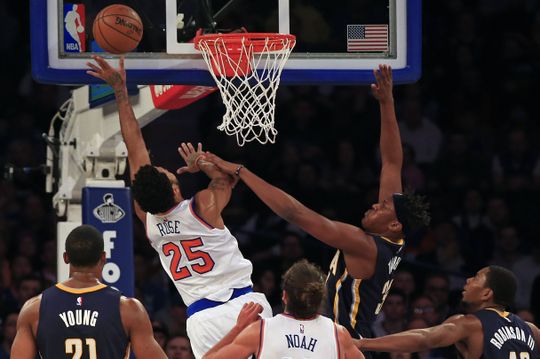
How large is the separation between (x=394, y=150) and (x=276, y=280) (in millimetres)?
4045

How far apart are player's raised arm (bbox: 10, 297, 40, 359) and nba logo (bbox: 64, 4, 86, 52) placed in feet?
6.11

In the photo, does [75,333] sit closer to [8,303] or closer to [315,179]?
[8,303]

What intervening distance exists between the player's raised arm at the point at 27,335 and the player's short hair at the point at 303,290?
1231 mm

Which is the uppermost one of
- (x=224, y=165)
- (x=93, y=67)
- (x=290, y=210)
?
(x=93, y=67)

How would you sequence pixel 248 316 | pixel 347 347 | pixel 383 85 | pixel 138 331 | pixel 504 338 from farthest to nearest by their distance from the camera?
pixel 383 85
pixel 504 338
pixel 248 316
pixel 138 331
pixel 347 347

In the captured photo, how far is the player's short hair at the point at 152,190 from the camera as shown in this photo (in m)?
6.88

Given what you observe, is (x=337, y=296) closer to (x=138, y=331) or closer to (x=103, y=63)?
(x=138, y=331)

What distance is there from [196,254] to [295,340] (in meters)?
1.25

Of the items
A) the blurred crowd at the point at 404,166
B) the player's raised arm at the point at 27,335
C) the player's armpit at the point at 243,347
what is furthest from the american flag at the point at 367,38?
the blurred crowd at the point at 404,166

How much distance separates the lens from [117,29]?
7.26 metres

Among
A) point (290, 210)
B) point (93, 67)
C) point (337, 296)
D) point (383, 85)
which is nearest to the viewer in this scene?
point (290, 210)

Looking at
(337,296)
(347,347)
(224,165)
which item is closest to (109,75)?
(224,165)

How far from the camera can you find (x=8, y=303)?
35.6ft

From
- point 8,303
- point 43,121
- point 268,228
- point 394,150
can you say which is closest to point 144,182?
point 394,150
